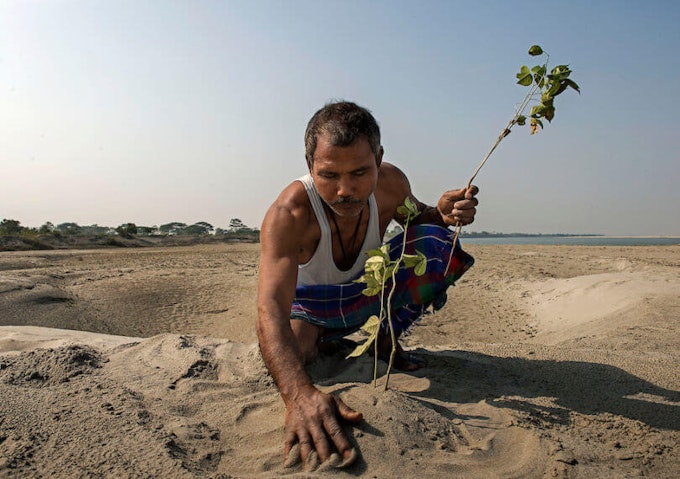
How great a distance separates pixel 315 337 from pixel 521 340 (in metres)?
2.28

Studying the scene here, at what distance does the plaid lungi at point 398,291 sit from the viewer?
8.38ft

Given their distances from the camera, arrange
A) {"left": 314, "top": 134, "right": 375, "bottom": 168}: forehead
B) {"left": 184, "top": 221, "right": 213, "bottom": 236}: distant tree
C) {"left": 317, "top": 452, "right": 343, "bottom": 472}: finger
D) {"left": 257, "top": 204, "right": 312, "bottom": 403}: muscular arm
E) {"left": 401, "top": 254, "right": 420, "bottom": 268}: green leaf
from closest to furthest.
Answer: {"left": 317, "top": 452, "right": 343, "bottom": 472}: finger
{"left": 257, "top": 204, "right": 312, "bottom": 403}: muscular arm
{"left": 401, "top": 254, "right": 420, "bottom": 268}: green leaf
{"left": 314, "top": 134, "right": 375, "bottom": 168}: forehead
{"left": 184, "top": 221, "right": 213, "bottom": 236}: distant tree

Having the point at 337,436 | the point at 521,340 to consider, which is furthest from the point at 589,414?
the point at 521,340

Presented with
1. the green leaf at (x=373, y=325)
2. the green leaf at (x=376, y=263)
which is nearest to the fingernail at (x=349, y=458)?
the green leaf at (x=373, y=325)

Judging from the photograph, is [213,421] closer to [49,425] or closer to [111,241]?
[49,425]

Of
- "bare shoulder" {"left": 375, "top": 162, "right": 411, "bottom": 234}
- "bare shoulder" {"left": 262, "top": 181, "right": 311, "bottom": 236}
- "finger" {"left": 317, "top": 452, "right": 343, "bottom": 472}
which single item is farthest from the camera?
"bare shoulder" {"left": 375, "top": 162, "right": 411, "bottom": 234}

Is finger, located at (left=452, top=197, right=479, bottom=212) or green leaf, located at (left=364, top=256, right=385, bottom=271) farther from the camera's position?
finger, located at (left=452, top=197, right=479, bottom=212)

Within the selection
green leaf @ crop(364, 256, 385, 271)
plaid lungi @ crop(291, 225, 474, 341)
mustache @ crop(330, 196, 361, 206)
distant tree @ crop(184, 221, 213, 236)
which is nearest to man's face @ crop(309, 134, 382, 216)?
mustache @ crop(330, 196, 361, 206)

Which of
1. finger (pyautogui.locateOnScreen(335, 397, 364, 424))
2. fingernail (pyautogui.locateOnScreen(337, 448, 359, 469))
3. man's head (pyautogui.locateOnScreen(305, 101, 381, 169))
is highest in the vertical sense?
man's head (pyautogui.locateOnScreen(305, 101, 381, 169))

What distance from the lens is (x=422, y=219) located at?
287cm

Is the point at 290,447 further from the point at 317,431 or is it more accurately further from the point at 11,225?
the point at 11,225

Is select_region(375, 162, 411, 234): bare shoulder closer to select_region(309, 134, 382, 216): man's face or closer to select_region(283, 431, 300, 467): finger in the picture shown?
select_region(309, 134, 382, 216): man's face

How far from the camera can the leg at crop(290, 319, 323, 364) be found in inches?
98.0

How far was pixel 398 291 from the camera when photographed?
2621mm
